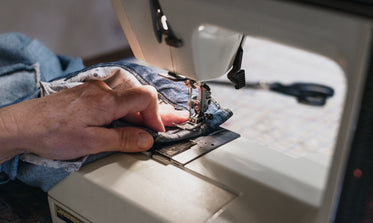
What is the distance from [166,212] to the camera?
1.83 feet

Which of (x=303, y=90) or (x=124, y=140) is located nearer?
(x=124, y=140)

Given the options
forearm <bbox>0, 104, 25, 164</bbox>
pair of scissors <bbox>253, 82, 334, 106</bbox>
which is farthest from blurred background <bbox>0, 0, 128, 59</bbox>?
forearm <bbox>0, 104, 25, 164</bbox>

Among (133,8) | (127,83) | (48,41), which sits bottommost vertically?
(48,41)

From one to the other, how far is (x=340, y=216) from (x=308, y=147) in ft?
1.79

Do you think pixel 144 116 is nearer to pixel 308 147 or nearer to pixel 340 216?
pixel 340 216

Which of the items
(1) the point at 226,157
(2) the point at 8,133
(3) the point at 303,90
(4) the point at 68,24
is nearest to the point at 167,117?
(1) the point at 226,157

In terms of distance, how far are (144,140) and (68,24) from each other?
6.25 ft

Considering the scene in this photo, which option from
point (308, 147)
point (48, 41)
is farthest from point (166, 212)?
point (48, 41)

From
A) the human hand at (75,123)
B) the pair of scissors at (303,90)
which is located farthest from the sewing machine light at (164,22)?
the pair of scissors at (303,90)

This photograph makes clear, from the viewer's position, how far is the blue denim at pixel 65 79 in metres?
0.67

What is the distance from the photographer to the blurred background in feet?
6.97

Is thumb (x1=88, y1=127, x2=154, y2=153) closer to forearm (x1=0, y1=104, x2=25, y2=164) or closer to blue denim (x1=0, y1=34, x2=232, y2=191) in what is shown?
blue denim (x1=0, y1=34, x2=232, y2=191)

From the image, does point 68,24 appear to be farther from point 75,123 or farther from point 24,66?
point 75,123

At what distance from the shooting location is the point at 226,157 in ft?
2.21
